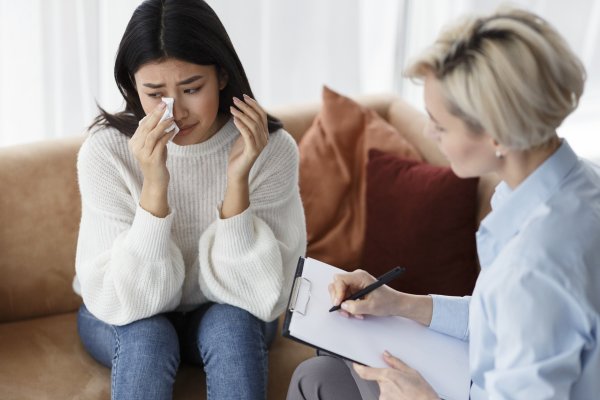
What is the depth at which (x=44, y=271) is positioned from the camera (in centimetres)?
198

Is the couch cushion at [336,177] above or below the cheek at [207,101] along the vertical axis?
below

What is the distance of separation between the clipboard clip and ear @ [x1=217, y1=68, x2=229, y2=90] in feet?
1.52

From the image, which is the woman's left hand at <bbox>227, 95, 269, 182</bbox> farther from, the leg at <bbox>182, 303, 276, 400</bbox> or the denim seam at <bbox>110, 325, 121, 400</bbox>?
the denim seam at <bbox>110, 325, 121, 400</bbox>

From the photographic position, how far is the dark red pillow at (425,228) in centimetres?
204

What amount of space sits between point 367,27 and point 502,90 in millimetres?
1793

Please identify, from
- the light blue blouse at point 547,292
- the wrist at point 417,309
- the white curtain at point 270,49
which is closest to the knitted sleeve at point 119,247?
the wrist at point 417,309

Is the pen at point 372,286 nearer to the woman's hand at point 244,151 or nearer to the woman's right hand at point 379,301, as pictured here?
the woman's right hand at point 379,301

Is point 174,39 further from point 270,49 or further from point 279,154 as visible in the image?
point 270,49

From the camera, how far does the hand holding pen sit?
4.53 ft

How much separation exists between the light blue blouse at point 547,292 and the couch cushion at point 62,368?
2.56 ft

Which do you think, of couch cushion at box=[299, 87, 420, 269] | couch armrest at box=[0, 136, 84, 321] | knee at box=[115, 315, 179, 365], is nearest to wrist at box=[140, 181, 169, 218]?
knee at box=[115, 315, 179, 365]

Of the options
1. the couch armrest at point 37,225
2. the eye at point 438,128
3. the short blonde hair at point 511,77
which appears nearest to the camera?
the short blonde hair at point 511,77

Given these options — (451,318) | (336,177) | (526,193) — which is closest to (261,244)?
(451,318)

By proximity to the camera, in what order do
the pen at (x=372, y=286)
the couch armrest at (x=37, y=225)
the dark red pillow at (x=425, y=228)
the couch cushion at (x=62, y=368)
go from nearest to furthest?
the pen at (x=372, y=286)
the couch cushion at (x=62, y=368)
the couch armrest at (x=37, y=225)
the dark red pillow at (x=425, y=228)
